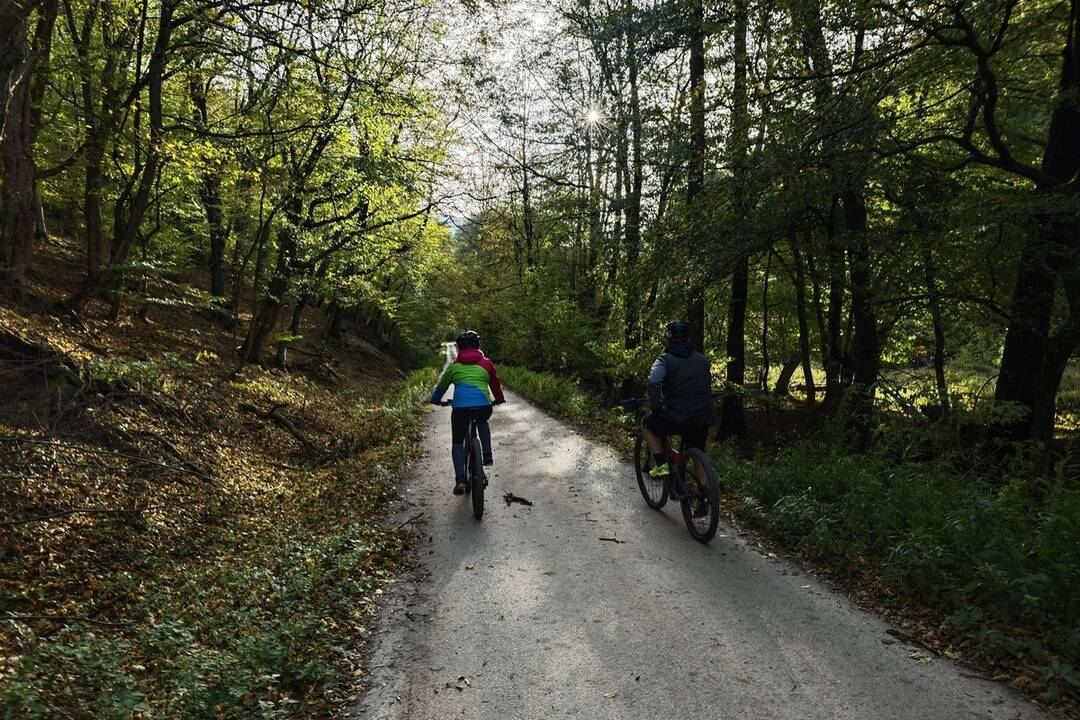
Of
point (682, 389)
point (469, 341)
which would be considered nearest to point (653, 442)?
point (682, 389)

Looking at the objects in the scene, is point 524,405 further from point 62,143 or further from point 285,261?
point 62,143

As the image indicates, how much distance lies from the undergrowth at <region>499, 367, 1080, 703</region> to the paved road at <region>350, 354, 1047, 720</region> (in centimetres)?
36

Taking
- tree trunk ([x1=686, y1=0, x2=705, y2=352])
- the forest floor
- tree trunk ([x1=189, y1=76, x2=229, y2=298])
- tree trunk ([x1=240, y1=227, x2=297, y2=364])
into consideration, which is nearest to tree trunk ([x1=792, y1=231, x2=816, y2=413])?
tree trunk ([x1=686, y1=0, x2=705, y2=352])

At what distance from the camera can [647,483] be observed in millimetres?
7109

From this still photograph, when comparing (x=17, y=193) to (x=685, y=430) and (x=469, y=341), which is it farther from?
(x=685, y=430)

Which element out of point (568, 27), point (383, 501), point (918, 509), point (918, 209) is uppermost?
point (568, 27)

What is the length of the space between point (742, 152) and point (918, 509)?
5.89m

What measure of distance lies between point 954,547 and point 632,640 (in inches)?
110

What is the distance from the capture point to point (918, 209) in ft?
23.9

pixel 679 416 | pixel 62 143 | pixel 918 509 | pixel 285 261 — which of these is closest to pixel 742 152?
pixel 679 416

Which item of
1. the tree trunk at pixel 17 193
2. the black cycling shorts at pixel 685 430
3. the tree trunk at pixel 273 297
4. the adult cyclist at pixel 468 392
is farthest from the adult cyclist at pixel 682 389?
the tree trunk at pixel 273 297

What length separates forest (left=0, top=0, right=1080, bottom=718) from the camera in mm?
4172

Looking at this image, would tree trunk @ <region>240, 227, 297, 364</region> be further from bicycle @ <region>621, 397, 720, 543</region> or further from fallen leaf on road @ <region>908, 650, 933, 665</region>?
fallen leaf on road @ <region>908, 650, 933, 665</region>

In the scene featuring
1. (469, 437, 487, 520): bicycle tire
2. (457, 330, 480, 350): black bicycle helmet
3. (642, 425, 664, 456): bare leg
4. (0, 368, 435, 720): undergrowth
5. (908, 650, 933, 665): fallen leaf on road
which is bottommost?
(0, 368, 435, 720): undergrowth
